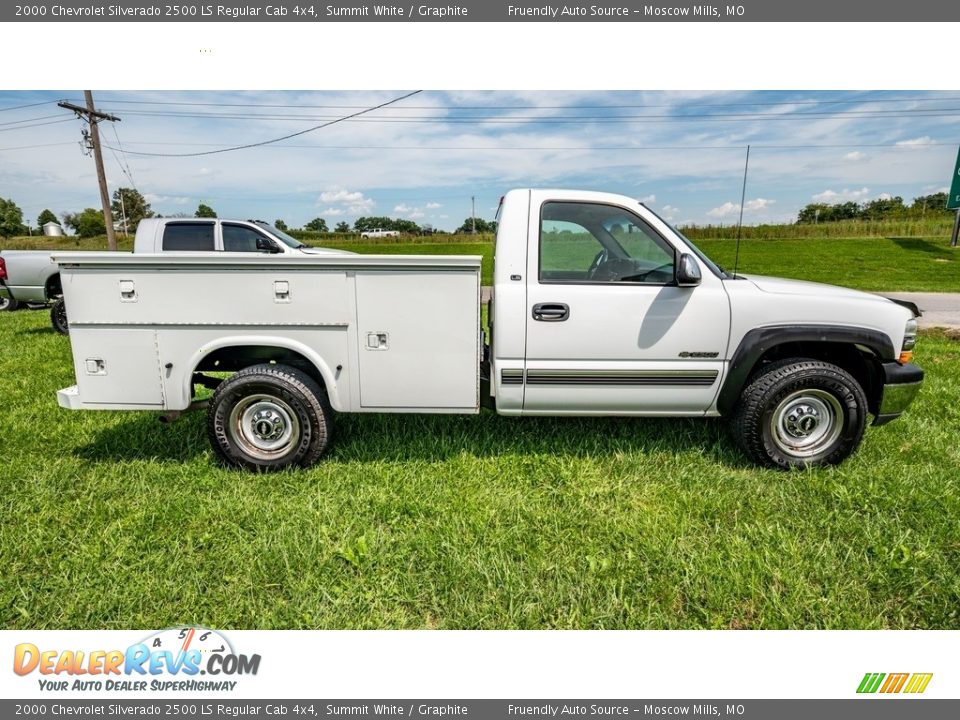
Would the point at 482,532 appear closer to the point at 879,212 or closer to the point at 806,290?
the point at 806,290

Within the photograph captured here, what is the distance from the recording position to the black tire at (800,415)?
347 cm

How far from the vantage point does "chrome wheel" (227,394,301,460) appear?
141 inches

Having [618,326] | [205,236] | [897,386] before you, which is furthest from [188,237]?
[897,386]

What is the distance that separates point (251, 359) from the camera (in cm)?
378

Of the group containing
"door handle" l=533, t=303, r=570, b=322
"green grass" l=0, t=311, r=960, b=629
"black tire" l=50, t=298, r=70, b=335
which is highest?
"door handle" l=533, t=303, r=570, b=322

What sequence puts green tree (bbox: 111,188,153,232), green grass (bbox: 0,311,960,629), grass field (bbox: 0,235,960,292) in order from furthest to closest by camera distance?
green tree (bbox: 111,188,153,232), grass field (bbox: 0,235,960,292), green grass (bbox: 0,311,960,629)

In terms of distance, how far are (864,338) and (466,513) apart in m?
2.94

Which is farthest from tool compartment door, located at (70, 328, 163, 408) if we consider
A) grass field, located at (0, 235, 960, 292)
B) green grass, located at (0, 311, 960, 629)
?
grass field, located at (0, 235, 960, 292)

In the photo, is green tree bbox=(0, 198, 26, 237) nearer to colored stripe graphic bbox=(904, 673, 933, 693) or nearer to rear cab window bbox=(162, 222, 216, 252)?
rear cab window bbox=(162, 222, 216, 252)

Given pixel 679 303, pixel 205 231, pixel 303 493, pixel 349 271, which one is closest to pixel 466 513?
pixel 303 493

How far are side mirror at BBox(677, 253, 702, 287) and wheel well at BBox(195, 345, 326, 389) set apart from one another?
8.39 feet

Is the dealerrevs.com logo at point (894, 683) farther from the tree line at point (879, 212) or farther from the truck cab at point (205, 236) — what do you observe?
the tree line at point (879, 212)

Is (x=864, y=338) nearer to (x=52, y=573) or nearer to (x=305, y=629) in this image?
(x=305, y=629)

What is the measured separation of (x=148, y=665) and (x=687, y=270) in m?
3.53
